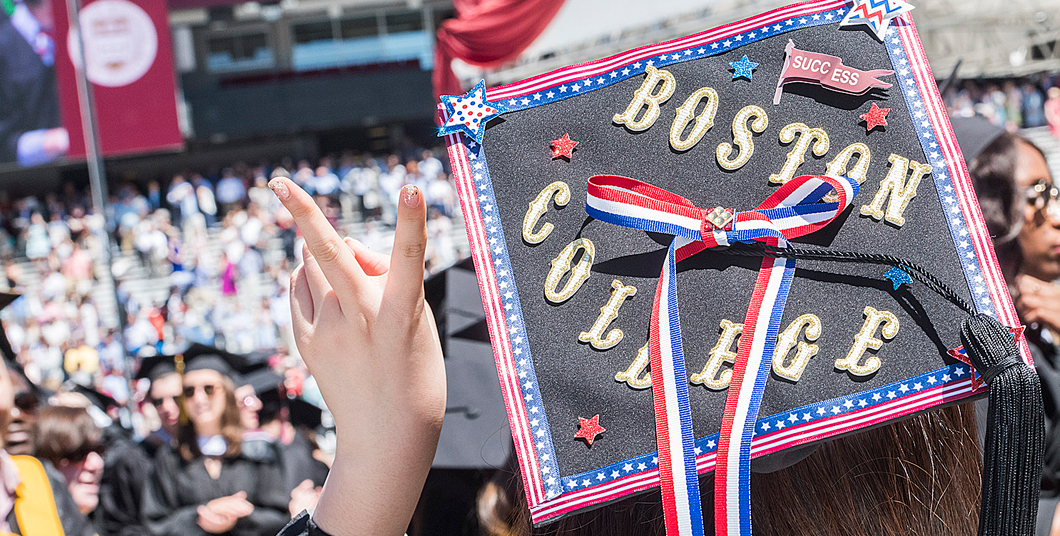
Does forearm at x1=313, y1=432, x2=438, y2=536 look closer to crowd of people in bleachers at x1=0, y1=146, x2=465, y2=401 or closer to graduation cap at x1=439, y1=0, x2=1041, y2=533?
graduation cap at x1=439, y1=0, x2=1041, y2=533

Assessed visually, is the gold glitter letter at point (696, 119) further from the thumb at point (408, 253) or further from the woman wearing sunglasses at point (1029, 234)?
the woman wearing sunglasses at point (1029, 234)

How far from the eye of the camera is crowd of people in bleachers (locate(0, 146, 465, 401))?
13125mm

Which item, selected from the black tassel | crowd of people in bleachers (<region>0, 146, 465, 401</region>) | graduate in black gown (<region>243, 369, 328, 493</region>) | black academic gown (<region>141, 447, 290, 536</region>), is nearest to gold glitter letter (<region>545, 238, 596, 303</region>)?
the black tassel

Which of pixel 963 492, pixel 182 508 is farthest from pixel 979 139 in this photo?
pixel 182 508

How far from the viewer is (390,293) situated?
37.1 inches

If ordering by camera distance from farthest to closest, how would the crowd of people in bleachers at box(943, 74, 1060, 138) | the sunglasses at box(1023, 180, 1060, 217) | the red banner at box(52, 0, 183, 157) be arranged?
the crowd of people in bleachers at box(943, 74, 1060, 138) → the red banner at box(52, 0, 183, 157) → the sunglasses at box(1023, 180, 1060, 217)

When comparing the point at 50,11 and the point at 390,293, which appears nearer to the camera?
the point at 390,293

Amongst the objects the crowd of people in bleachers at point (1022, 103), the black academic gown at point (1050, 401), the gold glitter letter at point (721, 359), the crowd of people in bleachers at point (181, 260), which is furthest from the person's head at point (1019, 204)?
the crowd of people in bleachers at point (1022, 103)

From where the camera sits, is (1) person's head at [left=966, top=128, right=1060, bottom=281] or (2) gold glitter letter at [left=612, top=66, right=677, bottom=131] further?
(1) person's head at [left=966, top=128, right=1060, bottom=281]

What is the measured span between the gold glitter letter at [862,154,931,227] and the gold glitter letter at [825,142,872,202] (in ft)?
0.10

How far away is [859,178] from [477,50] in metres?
6.81

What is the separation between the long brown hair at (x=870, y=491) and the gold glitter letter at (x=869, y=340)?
0.29 feet

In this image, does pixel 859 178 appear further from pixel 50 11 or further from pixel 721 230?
pixel 50 11

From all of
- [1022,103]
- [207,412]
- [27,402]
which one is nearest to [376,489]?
[207,412]
